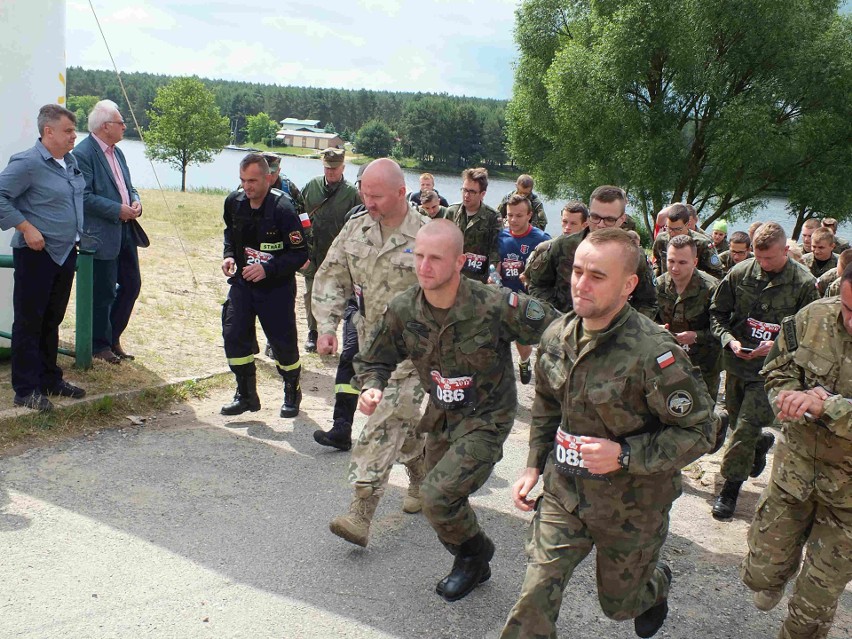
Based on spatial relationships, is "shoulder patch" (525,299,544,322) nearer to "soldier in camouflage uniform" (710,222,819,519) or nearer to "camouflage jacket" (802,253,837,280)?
"soldier in camouflage uniform" (710,222,819,519)

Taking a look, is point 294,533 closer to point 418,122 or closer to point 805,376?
point 805,376

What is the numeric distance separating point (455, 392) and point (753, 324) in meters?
2.82

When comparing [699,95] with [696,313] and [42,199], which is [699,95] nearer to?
[696,313]

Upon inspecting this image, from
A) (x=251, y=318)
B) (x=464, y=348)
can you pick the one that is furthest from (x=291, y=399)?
(x=464, y=348)

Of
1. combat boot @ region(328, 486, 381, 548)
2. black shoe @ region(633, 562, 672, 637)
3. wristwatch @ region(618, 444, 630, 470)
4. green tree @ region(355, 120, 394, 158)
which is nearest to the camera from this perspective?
wristwatch @ region(618, 444, 630, 470)

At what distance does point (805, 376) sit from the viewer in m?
3.96

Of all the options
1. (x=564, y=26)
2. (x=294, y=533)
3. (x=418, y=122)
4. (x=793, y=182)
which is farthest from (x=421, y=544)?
(x=418, y=122)

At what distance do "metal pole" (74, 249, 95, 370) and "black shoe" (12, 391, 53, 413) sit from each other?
945mm

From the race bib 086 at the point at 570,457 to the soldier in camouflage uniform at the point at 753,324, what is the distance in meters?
2.82

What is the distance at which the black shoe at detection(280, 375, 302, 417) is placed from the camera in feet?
23.6

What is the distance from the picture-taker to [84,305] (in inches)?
279

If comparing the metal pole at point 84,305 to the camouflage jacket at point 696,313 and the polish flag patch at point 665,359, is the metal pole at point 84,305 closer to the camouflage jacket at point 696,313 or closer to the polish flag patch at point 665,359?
the camouflage jacket at point 696,313

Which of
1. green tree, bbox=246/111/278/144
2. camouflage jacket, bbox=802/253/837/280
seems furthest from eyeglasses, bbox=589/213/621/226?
green tree, bbox=246/111/278/144

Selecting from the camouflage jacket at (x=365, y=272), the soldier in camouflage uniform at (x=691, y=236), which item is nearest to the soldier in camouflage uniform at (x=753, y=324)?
the soldier in camouflage uniform at (x=691, y=236)
